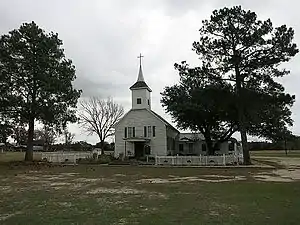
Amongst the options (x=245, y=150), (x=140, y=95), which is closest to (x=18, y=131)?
(x=140, y=95)

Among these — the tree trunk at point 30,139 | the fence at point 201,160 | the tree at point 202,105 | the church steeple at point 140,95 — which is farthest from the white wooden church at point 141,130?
the tree trunk at point 30,139

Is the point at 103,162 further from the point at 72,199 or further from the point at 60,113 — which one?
the point at 72,199

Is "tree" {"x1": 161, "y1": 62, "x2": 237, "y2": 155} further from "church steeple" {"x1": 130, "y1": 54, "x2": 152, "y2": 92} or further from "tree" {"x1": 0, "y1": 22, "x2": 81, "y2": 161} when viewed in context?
"tree" {"x1": 0, "y1": 22, "x2": 81, "y2": 161}

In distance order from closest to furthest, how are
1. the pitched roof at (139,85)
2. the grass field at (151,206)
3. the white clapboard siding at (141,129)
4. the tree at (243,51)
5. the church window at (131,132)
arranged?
the grass field at (151,206) → the tree at (243,51) → the white clapboard siding at (141,129) → the church window at (131,132) → the pitched roof at (139,85)

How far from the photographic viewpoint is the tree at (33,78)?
29734 mm

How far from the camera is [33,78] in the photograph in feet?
99.0

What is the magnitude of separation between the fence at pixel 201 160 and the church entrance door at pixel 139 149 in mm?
8787

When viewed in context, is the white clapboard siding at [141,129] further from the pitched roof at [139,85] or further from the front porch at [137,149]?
the pitched roof at [139,85]

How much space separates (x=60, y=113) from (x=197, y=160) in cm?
1280

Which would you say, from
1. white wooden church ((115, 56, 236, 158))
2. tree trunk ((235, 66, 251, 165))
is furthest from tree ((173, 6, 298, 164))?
white wooden church ((115, 56, 236, 158))

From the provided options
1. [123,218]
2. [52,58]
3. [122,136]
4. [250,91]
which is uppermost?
[52,58]

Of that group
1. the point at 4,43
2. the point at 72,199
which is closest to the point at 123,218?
the point at 72,199

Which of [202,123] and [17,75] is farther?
[202,123]

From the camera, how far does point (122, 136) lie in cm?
4172
